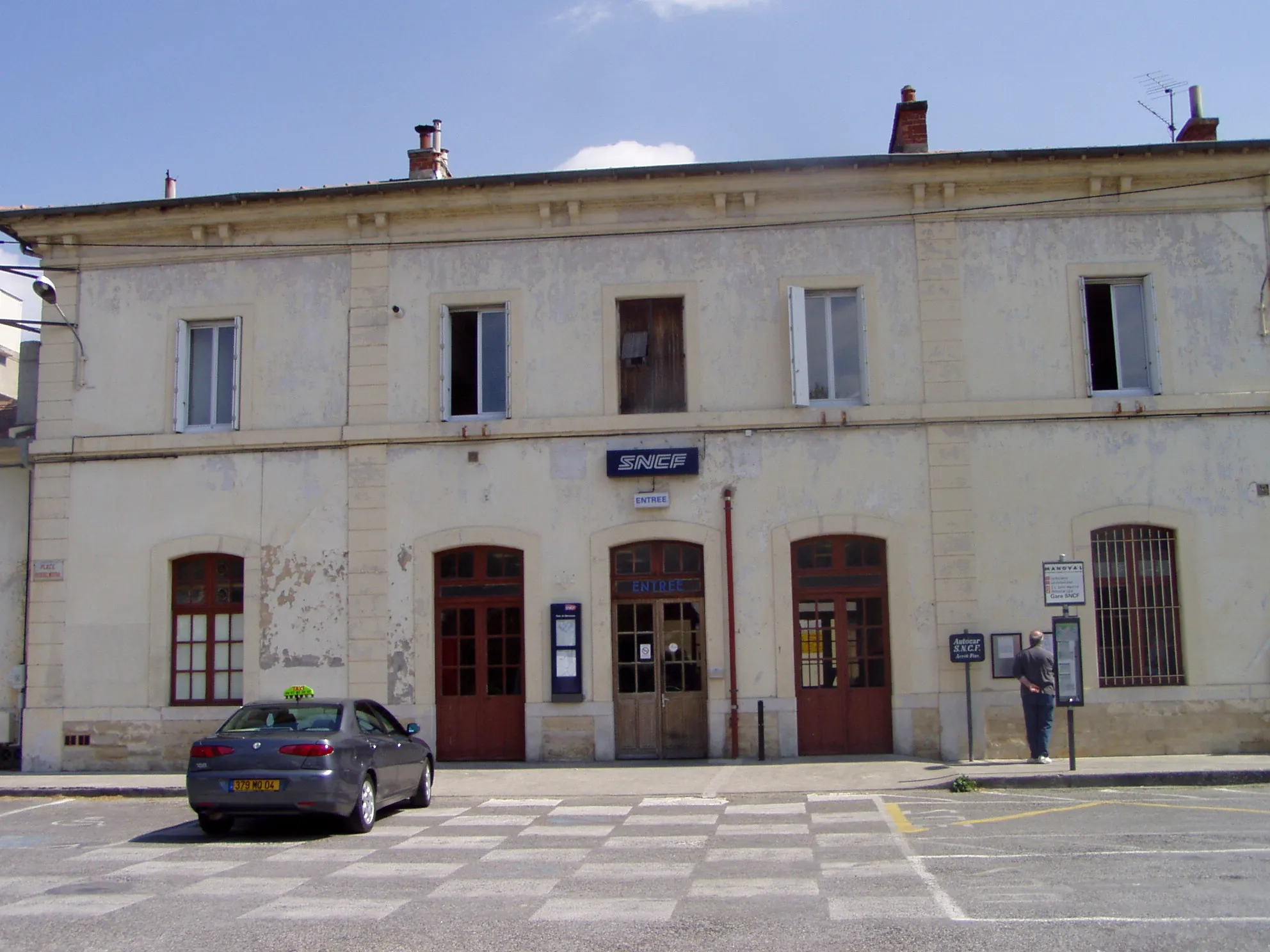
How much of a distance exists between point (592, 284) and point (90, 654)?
8.85 m

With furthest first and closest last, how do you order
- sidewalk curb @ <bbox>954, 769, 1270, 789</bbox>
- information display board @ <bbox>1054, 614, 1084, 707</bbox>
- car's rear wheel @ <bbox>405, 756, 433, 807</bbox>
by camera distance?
information display board @ <bbox>1054, 614, 1084, 707</bbox>, sidewalk curb @ <bbox>954, 769, 1270, 789</bbox>, car's rear wheel @ <bbox>405, 756, 433, 807</bbox>

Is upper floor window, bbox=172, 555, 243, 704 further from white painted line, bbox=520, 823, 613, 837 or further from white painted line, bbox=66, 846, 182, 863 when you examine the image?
white painted line, bbox=520, 823, 613, 837

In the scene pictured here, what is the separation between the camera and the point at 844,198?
1658cm

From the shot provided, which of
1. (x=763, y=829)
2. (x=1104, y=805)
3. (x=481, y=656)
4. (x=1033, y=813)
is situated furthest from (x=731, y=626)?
(x=1104, y=805)

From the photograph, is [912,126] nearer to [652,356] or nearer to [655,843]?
[652,356]

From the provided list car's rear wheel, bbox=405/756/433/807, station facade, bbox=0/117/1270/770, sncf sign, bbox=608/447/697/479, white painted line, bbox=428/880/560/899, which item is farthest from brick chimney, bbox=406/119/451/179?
white painted line, bbox=428/880/560/899

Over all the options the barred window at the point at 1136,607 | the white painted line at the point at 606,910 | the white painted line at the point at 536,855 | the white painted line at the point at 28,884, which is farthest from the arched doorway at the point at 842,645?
the white painted line at the point at 28,884

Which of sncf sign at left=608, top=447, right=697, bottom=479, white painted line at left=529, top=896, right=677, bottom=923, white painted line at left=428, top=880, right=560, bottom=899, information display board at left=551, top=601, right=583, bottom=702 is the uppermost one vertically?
sncf sign at left=608, top=447, right=697, bottom=479

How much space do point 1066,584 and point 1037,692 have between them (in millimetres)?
1396

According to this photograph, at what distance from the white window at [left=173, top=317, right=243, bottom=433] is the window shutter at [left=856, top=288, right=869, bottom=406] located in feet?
29.1

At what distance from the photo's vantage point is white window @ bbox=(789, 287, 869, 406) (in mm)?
16359

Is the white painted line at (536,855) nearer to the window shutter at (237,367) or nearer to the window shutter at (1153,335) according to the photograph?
the window shutter at (237,367)

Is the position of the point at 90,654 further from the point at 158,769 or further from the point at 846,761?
the point at 846,761

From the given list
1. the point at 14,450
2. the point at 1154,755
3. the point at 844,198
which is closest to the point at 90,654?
the point at 14,450
